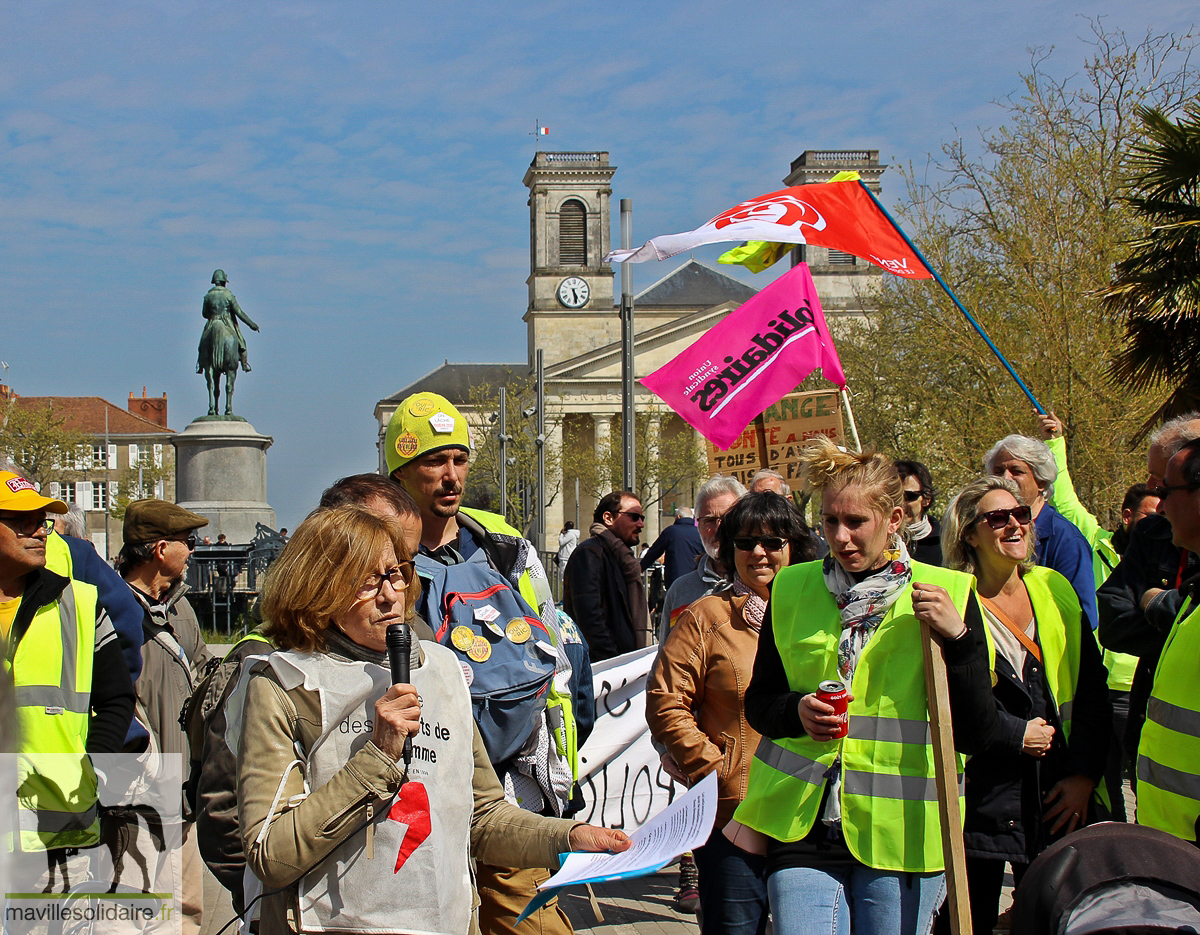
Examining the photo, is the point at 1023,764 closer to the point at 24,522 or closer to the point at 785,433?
the point at 24,522

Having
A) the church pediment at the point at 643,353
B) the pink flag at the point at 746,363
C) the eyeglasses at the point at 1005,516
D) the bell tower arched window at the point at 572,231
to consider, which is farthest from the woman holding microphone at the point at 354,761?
Result: the bell tower arched window at the point at 572,231

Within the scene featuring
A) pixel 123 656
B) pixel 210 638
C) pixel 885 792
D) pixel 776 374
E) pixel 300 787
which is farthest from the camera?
pixel 210 638

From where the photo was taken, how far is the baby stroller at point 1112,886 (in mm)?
1821

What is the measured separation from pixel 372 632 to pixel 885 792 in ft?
5.20

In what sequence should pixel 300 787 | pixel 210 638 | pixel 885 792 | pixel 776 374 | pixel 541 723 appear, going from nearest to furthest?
pixel 300 787, pixel 885 792, pixel 541 723, pixel 776 374, pixel 210 638

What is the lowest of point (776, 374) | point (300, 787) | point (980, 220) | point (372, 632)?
point (300, 787)

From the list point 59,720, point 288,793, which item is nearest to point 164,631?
point 59,720

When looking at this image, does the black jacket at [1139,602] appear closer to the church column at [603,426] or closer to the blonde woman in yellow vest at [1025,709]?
the blonde woman in yellow vest at [1025,709]

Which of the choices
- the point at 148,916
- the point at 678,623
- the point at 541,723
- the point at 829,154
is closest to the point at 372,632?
the point at 541,723

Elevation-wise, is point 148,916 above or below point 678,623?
below

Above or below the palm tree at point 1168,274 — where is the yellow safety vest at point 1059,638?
below

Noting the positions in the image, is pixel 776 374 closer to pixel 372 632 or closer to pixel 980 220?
pixel 372 632

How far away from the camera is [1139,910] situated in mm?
1829

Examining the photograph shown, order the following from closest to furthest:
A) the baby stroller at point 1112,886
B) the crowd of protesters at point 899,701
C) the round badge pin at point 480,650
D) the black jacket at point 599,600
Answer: the baby stroller at point 1112,886 → the crowd of protesters at point 899,701 → the round badge pin at point 480,650 → the black jacket at point 599,600
